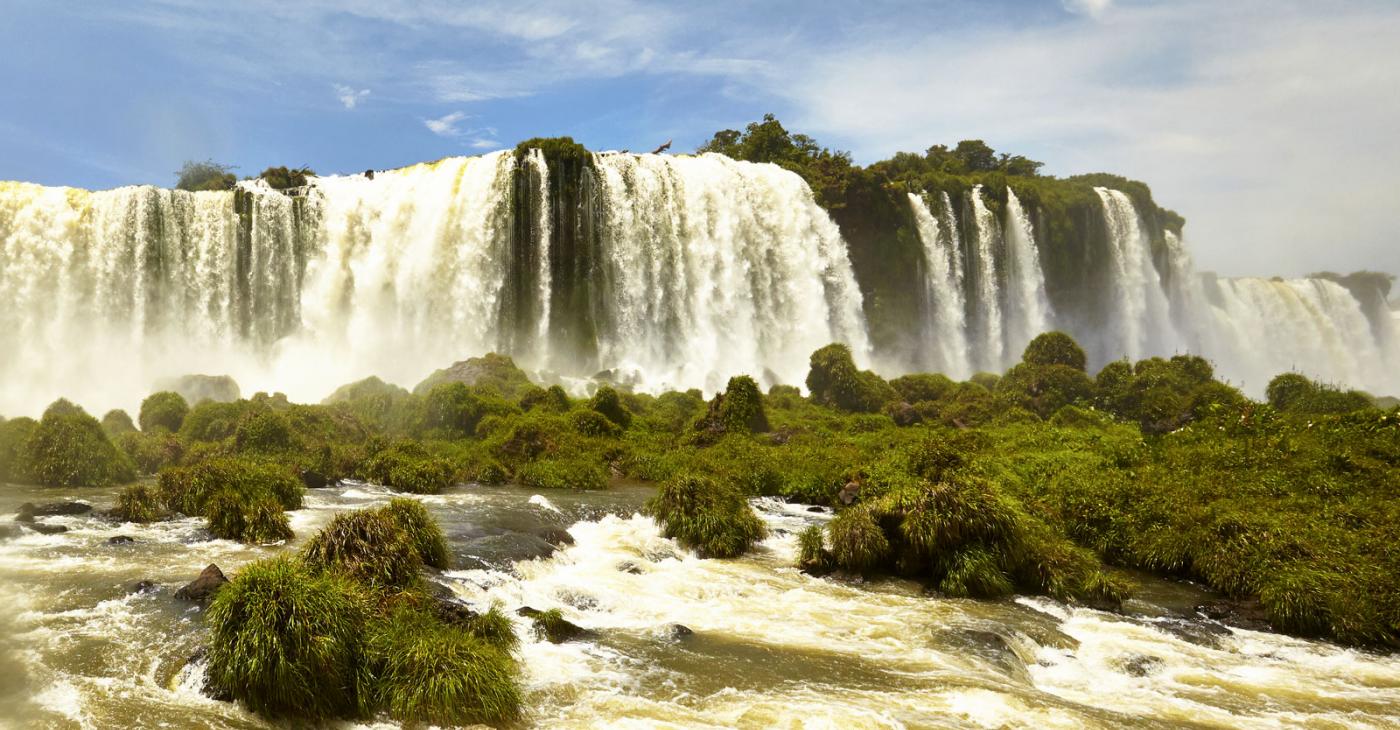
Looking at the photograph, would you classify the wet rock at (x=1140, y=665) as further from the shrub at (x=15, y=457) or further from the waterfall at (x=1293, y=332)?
the waterfall at (x=1293, y=332)

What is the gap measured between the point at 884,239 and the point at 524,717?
5703 centimetres

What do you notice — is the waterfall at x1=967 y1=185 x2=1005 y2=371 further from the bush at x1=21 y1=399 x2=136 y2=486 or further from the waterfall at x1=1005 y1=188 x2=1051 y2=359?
the bush at x1=21 y1=399 x2=136 y2=486

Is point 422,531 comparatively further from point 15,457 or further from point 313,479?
point 15,457

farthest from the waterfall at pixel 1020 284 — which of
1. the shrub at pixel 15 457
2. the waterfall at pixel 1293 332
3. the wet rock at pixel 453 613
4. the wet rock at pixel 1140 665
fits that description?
the shrub at pixel 15 457

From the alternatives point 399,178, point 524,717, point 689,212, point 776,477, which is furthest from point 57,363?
point 524,717

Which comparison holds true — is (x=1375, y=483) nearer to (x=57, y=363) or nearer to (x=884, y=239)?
(x=884, y=239)

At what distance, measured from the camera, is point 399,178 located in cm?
4950

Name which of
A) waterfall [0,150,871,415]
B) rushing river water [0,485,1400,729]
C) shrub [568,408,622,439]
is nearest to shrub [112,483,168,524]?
rushing river water [0,485,1400,729]

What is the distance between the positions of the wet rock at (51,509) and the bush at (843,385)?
1182 inches

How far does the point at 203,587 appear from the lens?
36.3 ft

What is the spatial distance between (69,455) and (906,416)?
30.3 m

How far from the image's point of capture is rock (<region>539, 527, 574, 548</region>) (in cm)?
1664

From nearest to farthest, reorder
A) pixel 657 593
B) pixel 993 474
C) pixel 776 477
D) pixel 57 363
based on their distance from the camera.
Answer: pixel 657 593 < pixel 993 474 < pixel 776 477 < pixel 57 363

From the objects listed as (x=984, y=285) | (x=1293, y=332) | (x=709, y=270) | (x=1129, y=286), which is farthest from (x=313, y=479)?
(x=1293, y=332)
